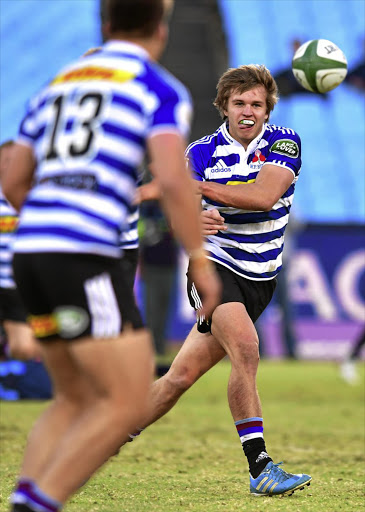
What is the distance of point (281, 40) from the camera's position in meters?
28.4

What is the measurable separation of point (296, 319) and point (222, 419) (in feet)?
25.9

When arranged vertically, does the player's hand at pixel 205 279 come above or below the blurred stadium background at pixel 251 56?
below

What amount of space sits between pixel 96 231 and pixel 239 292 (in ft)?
7.44

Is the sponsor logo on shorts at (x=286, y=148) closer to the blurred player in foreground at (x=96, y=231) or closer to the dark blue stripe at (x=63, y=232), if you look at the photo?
the blurred player in foreground at (x=96, y=231)

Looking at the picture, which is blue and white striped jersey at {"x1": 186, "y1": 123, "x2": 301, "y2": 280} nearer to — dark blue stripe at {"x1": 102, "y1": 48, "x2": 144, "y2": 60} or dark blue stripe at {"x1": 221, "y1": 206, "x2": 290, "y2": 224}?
dark blue stripe at {"x1": 221, "y1": 206, "x2": 290, "y2": 224}

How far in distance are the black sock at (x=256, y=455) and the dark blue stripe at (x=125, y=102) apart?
2471 mm

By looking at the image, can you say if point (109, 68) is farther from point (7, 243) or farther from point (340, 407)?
point (340, 407)

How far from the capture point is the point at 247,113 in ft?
18.1

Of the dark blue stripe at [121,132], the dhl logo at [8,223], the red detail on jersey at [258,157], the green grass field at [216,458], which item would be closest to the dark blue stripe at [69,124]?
the dark blue stripe at [121,132]

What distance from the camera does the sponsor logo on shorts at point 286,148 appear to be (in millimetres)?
5414

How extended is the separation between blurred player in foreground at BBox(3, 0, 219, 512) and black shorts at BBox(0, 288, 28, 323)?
5.69m

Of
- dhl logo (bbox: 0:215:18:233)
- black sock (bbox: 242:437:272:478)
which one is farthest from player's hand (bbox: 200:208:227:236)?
dhl logo (bbox: 0:215:18:233)

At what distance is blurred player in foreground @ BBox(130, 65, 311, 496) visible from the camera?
528cm

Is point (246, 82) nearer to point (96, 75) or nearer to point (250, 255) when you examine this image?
point (250, 255)
